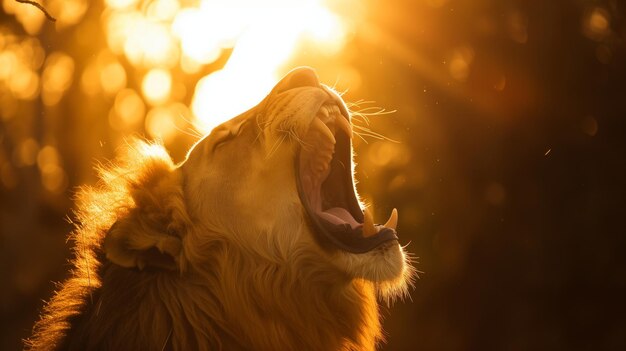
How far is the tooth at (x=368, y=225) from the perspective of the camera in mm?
3252

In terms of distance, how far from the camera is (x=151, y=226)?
3125mm

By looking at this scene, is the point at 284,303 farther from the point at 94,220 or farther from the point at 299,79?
the point at 299,79

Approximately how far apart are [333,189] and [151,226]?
3.35ft

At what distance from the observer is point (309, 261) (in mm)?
3262

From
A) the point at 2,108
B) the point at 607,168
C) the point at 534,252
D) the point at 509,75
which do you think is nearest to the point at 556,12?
the point at 509,75

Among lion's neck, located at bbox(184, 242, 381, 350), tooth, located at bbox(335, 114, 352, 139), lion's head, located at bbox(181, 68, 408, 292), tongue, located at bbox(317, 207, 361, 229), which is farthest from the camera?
tooth, located at bbox(335, 114, 352, 139)

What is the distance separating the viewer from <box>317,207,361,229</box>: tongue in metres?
3.42

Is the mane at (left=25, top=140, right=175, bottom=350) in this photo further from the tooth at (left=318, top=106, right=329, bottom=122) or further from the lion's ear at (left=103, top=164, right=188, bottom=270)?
the tooth at (left=318, top=106, right=329, bottom=122)

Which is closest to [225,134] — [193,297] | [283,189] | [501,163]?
[283,189]

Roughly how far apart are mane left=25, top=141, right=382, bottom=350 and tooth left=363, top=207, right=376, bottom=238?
20 centimetres

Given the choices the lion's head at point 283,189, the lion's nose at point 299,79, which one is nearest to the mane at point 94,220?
the lion's head at point 283,189

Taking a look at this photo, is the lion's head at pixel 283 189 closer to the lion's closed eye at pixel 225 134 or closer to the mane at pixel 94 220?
the lion's closed eye at pixel 225 134

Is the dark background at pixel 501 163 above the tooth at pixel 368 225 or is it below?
below

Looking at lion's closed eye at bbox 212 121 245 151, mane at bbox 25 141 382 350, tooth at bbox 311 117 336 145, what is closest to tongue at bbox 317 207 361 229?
mane at bbox 25 141 382 350
